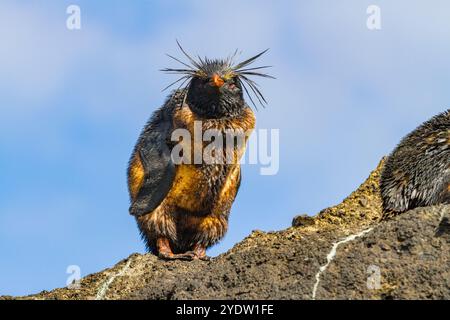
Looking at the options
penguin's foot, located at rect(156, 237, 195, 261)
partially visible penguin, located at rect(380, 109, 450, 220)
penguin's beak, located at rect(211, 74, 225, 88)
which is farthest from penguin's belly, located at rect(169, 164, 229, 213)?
partially visible penguin, located at rect(380, 109, 450, 220)

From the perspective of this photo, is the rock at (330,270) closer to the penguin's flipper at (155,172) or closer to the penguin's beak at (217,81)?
the penguin's flipper at (155,172)

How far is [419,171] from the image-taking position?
1009 cm

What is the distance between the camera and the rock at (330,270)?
7680 mm

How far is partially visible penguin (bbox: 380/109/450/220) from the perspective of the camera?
9.91 m

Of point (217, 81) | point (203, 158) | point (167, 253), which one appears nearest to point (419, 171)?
point (203, 158)

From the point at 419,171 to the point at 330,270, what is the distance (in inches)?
101

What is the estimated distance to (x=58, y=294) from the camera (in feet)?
31.8

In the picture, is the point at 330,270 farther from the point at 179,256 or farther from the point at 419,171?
the point at 179,256

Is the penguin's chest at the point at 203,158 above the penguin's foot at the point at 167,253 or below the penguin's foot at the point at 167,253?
above

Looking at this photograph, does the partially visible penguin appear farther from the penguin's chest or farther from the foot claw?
the foot claw

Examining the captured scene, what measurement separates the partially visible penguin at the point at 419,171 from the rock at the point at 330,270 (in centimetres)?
104

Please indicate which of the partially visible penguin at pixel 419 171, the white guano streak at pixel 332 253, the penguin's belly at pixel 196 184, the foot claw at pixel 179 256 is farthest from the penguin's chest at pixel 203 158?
the white guano streak at pixel 332 253

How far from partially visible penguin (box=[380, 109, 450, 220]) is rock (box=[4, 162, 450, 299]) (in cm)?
104
